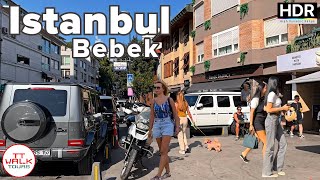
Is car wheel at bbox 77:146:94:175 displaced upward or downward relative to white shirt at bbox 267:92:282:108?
downward

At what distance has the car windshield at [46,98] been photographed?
6684mm

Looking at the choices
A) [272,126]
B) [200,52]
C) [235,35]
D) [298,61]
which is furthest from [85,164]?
[200,52]

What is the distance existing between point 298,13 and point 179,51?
56.1 ft

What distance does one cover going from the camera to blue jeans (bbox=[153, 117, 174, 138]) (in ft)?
20.9

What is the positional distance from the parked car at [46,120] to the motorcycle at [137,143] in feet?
2.62

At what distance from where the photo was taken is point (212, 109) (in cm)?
1488

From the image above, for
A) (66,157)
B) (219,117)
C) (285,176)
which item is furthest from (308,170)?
(219,117)

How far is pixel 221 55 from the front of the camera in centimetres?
2430

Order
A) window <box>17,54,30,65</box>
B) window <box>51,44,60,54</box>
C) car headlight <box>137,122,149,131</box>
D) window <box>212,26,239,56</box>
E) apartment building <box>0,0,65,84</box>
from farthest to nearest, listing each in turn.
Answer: window <box>51,44,60,54</box> < window <box>17,54,30,65</box> < apartment building <box>0,0,65,84</box> < window <box>212,26,239,56</box> < car headlight <box>137,122,149,131</box>

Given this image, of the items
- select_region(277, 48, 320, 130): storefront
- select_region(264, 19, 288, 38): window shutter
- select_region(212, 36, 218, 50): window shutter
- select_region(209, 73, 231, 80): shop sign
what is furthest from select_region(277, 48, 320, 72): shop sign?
select_region(212, 36, 218, 50): window shutter

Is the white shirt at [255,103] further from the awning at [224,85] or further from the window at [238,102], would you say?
the awning at [224,85]

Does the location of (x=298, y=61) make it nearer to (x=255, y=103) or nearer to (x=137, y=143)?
(x=255, y=103)

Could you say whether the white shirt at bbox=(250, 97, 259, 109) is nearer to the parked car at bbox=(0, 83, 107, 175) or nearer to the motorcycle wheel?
the motorcycle wheel

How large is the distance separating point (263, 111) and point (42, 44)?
2237 inches
